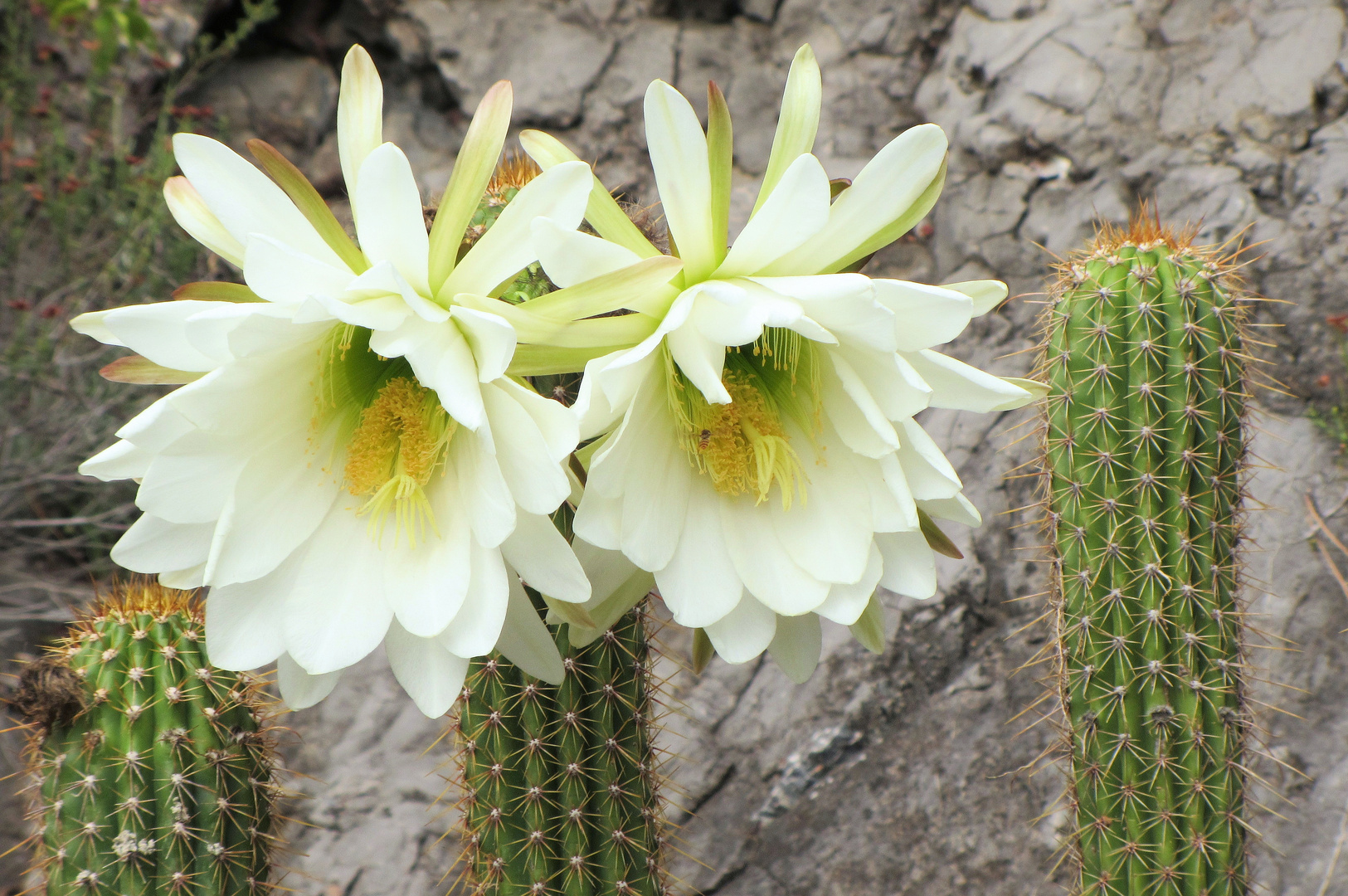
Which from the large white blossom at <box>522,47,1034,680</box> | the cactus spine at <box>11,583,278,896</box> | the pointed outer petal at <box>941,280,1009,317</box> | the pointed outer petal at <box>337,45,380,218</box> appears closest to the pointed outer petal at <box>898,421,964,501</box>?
the large white blossom at <box>522,47,1034,680</box>

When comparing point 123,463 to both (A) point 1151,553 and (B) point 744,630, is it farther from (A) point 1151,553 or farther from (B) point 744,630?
(A) point 1151,553

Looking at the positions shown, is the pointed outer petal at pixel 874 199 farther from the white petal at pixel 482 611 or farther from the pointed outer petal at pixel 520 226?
the white petal at pixel 482 611

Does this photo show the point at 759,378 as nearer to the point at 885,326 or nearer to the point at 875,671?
the point at 885,326

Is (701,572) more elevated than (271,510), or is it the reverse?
(271,510)

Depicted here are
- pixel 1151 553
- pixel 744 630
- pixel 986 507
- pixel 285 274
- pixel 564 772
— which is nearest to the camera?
pixel 285 274

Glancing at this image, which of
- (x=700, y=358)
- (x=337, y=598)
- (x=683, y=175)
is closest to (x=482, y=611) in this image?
(x=337, y=598)

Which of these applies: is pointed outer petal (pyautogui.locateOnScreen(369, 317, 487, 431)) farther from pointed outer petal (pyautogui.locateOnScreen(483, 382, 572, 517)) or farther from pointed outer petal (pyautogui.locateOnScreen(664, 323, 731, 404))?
pointed outer petal (pyautogui.locateOnScreen(664, 323, 731, 404))
